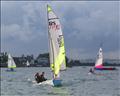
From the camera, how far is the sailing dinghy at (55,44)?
40.6 m

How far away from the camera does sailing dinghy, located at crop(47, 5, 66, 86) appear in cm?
4062

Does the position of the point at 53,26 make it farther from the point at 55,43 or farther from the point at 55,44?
the point at 55,44

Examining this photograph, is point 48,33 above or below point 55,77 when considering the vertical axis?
above

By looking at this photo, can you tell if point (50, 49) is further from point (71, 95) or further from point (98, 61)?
point (98, 61)

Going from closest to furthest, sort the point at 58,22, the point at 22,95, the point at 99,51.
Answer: the point at 22,95
the point at 58,22
the point at 99,51

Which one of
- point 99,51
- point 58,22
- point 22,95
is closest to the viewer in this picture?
point 22,95

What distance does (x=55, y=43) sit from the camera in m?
41.6

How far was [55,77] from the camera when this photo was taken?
42.3 m

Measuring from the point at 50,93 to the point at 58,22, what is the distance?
22.6 feet

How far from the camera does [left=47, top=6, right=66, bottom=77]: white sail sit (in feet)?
133

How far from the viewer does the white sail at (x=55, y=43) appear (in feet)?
133

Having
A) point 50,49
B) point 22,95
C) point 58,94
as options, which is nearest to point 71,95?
point 58,94

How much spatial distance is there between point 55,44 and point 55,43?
133mm

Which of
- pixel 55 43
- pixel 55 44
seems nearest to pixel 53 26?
pixel 55 43
